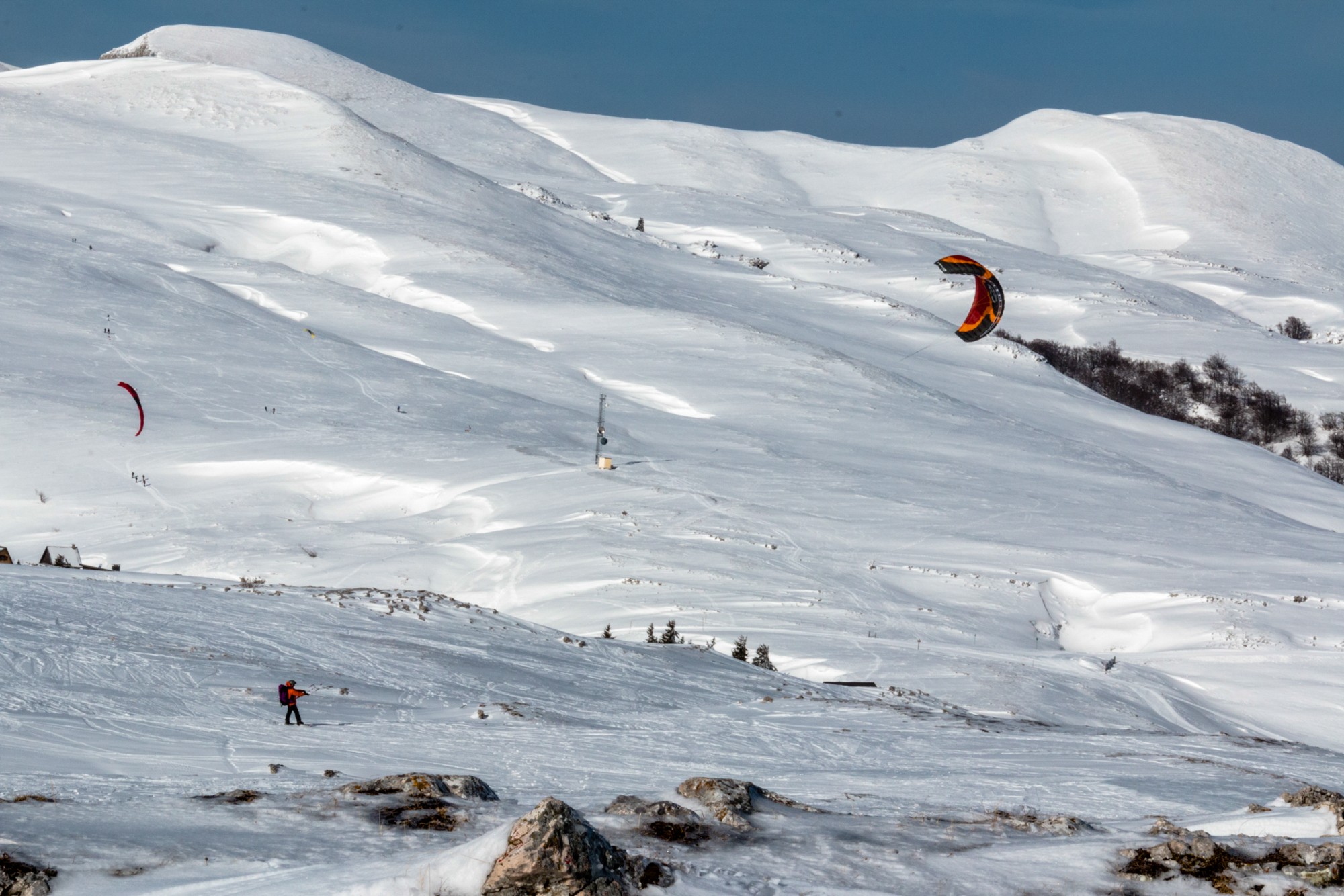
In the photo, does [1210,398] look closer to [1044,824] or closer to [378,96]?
[1044,824]

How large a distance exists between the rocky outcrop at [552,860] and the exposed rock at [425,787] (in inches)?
87.9

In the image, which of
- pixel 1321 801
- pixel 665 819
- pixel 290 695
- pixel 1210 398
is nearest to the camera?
pixel 665 819

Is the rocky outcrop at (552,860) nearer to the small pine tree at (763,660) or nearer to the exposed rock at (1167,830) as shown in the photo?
the exposed rock at (1167,830)

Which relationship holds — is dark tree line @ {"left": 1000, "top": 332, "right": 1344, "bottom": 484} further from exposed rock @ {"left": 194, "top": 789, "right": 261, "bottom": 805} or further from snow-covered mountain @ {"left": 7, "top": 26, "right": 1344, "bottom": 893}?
exposed rock @ {"left": 194, "top": 789, "right": 261, "bottom": 805}

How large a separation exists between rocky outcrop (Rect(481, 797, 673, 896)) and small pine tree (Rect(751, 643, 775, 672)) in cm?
1388

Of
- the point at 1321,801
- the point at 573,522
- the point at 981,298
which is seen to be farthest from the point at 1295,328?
the point at 1321,801

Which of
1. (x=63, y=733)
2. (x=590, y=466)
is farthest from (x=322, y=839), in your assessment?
(x=590, y=466)

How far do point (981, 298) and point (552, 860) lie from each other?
3608 cm

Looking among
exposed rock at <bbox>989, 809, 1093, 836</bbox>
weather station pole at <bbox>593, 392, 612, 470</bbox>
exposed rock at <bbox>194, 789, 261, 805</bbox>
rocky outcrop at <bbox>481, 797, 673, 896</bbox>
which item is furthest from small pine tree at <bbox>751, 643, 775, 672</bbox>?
rocky outcrop at <bbox>481, 797, 673, 896</bbox>

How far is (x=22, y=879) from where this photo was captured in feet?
19.4

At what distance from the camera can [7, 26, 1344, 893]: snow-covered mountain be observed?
416 inches

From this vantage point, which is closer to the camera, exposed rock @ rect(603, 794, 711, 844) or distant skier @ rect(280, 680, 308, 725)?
exposed rock @ rect(603, 794, 711, 844)

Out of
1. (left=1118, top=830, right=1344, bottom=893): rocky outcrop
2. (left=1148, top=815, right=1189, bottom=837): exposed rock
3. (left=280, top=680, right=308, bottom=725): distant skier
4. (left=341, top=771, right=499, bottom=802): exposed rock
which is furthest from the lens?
(left=280, top=680, right=308, bottom=725): distant skier

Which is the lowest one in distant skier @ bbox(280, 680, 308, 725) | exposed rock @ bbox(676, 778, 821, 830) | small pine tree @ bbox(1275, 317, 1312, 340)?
distant skier @ bbox(280, 680, 308, 725)
